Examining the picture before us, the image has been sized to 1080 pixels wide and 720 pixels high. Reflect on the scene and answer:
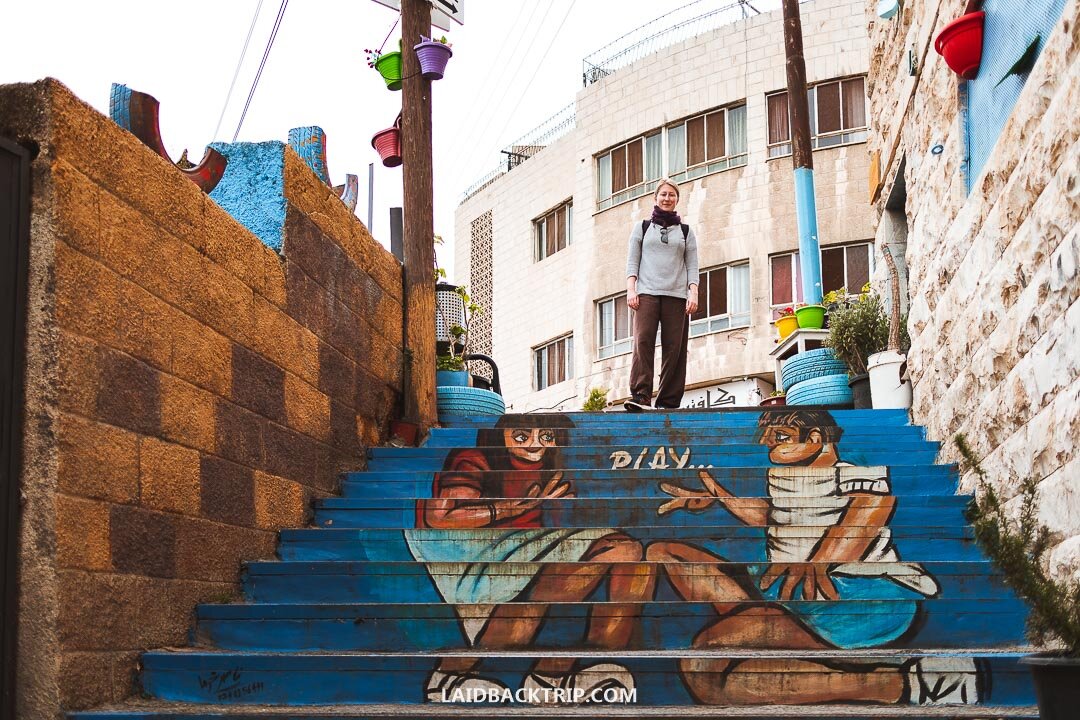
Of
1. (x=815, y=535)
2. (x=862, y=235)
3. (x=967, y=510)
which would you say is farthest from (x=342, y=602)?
(x=862, y=235)

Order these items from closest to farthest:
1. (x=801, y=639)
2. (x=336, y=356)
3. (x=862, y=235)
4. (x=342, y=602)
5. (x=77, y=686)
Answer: (x=77, y=686) → (x=801, y=639) → (x=342, y=602) → (x=336, y=356) → (x=862, y=235)

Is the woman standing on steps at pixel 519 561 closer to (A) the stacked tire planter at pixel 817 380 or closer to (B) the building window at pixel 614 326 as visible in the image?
(A) the stacked tire planter at pixel 817 380

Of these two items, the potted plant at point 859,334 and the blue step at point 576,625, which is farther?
the potted plant at point 859,334

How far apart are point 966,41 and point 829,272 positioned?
558 inches

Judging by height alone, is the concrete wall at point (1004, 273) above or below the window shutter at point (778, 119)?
below

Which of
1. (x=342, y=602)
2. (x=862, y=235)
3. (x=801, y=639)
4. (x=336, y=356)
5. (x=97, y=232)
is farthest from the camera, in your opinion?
(x=862, y=235)

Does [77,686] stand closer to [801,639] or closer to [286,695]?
[286,695]

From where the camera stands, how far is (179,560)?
4602mm

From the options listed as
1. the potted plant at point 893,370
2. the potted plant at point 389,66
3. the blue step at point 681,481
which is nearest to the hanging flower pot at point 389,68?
the potted plant at point 389,66

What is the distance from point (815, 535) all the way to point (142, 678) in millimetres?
3054

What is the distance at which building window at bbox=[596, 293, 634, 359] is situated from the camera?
21953 millimetres

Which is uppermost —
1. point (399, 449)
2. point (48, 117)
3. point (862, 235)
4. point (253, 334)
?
point (862, 235)

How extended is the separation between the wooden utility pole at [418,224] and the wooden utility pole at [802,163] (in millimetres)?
5010

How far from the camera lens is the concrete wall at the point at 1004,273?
4219 millimetres
